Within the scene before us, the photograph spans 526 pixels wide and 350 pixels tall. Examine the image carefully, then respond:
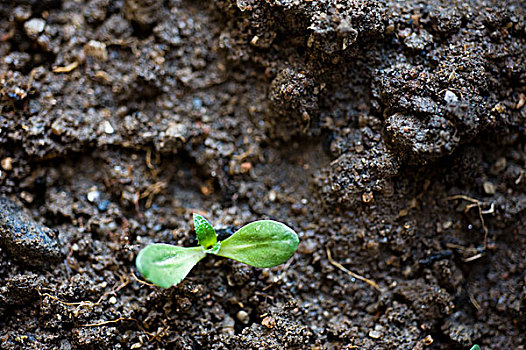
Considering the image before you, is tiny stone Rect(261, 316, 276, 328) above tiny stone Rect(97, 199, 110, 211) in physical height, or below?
below

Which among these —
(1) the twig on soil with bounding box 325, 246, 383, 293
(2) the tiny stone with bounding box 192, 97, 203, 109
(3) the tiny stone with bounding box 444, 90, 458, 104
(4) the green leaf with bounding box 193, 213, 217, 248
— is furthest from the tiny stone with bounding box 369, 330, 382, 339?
(2) the tiny stone with bounding box 192, 97, 203, 109

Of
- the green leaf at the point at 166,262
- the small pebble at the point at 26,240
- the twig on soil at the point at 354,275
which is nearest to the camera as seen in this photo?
the green leaf at the point at 166,262

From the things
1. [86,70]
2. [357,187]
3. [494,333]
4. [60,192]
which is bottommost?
[494,333]

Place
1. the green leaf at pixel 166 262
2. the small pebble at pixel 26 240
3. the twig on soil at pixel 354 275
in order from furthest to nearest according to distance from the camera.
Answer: the twig on soil at pixel 354 275
the small pebble at pixel 26 240
the green leaf at pixel 166 262

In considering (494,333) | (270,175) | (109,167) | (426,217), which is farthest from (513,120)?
(109,167)

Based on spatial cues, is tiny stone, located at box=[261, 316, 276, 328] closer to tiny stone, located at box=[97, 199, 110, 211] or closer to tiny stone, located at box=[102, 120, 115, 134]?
tiny stone, located at box=[97, 199, 110, 211]

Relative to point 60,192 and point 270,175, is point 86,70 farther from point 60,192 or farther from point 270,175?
point 270,175

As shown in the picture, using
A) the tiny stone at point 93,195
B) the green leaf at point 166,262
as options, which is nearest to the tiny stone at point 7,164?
the tiny stone at point 93,195

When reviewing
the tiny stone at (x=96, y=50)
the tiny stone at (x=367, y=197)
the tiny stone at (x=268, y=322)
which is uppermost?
the tiny stone at (x=96, y=50)

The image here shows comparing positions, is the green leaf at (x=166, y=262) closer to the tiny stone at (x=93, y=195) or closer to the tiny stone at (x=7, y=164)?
the tiny stone at (x=93, y=195)
